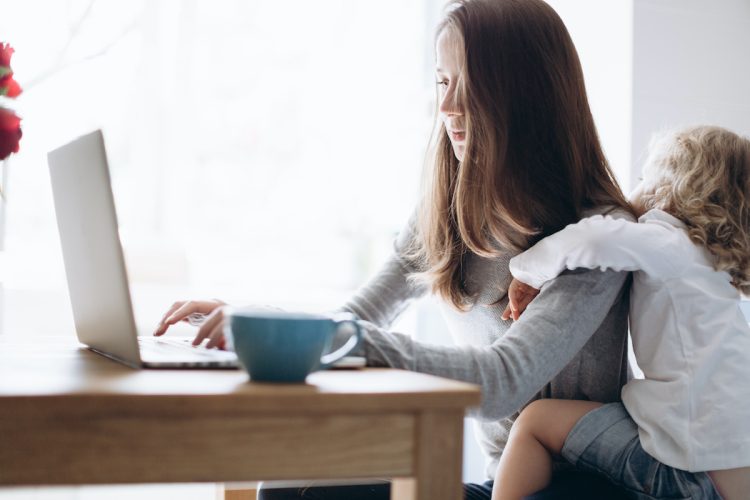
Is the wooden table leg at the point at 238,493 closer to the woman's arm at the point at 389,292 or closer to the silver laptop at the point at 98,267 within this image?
the silver laptop at the point at 98,267

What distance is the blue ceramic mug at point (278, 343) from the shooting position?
0.72 meters

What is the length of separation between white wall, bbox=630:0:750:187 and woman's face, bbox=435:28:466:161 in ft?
2.59

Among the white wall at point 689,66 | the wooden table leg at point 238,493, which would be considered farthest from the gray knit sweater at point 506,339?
the white wall at point 689,66

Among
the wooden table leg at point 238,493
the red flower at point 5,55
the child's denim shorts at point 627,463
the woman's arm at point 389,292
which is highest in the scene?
the red flower at point 5,55

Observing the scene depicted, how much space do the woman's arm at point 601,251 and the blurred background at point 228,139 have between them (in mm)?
1714

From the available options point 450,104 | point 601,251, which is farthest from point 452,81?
point 601,251

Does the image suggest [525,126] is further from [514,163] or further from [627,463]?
[627,463]

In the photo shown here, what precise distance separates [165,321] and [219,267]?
2.48 metres

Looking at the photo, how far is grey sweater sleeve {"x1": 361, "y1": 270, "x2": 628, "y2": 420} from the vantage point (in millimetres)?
921

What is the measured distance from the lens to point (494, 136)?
4.25ft

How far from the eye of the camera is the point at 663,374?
3.83 ft

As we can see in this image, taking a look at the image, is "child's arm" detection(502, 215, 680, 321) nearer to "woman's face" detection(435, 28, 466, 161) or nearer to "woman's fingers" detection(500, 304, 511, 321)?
"woman's fingers" detection(500, 304, 511, 321)

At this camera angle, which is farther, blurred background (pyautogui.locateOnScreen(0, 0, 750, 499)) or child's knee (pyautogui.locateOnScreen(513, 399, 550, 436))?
blurred background (pyautogui.locateOnScreen(0, 0, 750, 499))

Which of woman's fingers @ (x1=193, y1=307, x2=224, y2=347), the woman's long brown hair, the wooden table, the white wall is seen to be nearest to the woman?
the woman's long brown hair
